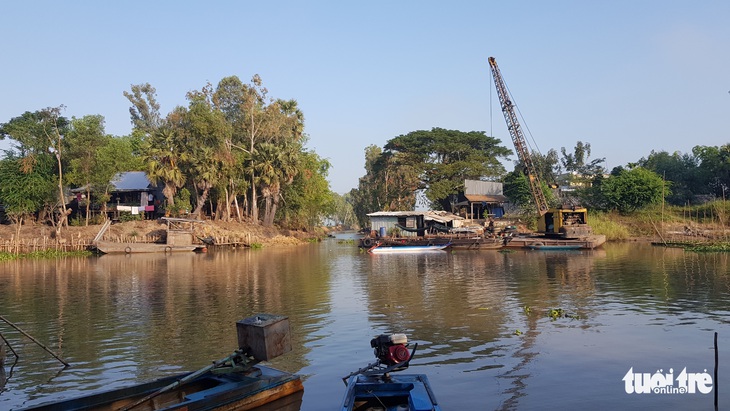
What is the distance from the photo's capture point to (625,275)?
28.5 meters

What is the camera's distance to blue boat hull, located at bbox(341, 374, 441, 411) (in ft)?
28.0

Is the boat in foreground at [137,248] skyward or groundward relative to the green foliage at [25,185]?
groundward

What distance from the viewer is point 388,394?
8922 mm

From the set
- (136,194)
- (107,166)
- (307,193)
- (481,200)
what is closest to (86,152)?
(107,166)

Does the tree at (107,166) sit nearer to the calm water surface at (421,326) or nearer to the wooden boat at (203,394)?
the calm water surface at (421,326)

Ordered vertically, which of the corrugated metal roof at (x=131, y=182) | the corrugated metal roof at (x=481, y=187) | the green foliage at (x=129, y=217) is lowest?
the green foliage at (x=129, y=217)

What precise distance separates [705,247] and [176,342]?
45.2m

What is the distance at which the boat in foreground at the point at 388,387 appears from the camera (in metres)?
8.52

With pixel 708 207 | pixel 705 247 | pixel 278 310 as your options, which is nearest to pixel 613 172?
pixel 708 207

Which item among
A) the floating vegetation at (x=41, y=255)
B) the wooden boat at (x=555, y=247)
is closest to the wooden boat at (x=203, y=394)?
the floating vegetation at (x=41, y=255)

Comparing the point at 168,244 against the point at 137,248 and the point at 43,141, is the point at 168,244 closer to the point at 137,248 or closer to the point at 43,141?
the point at 137,248

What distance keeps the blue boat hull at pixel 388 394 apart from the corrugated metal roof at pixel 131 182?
2413 inches

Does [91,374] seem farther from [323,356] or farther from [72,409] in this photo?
[323,356]

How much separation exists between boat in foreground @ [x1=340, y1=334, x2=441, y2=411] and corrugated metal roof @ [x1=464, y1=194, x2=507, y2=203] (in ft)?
201
